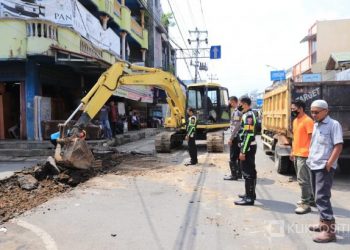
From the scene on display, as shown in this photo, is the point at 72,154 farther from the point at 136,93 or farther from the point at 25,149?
the point at 136,93

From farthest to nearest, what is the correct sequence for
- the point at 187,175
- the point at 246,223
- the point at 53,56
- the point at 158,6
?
1. the point at 158,6
2. the point at 53,56
3. the point at 187,175
4. the point at 246,223

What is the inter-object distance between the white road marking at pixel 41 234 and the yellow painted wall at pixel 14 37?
1055 cm

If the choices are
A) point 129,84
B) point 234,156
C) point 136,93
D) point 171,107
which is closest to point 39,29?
point 129,84

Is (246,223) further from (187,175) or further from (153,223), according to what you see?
(187,175)

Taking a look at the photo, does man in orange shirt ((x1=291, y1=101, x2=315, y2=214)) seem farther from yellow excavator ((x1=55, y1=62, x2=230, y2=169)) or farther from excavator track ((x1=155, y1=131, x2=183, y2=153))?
excavator track ((x1=155, y1=131, x2=183, y2=153))

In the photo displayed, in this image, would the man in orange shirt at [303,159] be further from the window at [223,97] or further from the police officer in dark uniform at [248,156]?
the window at [223,97]

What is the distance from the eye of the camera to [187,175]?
406 inches

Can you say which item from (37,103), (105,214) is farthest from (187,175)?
(37,103)

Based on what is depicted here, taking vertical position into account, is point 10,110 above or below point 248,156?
above

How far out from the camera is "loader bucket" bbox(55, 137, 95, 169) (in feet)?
33.4

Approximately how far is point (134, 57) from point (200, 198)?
88.6 ft

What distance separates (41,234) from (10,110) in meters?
14.1

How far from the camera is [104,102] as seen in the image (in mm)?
12492

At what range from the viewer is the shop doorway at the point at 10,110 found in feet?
58.6
